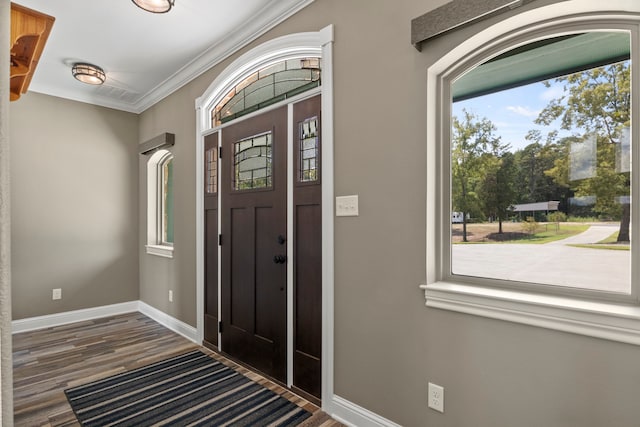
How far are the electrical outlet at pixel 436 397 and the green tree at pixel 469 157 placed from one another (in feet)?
2.43

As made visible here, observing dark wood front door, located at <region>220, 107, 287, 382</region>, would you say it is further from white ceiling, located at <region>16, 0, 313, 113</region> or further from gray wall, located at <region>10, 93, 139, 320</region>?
gray wall, located at <region>10, 93, 139, 320</region>

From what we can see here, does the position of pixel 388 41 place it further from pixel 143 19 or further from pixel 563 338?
pixel 143 19

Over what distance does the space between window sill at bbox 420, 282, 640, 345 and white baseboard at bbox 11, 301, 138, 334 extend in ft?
13.4

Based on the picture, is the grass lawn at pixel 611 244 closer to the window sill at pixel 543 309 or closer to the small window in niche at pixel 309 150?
the window sill at pixel 543 309

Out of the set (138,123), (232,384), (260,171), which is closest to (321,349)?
(232,384)

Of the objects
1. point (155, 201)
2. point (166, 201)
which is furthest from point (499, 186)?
point (155, 201)

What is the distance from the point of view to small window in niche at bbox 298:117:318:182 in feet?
7.57

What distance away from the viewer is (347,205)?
204cm

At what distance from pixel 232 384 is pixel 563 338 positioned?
213 centimetres

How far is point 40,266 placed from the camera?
12.4ft

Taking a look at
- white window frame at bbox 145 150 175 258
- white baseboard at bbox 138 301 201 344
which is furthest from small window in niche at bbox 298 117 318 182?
white window frame at bbox 145 150 175 258

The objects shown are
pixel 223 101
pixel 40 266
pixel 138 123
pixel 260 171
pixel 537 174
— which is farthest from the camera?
pixel 138 123

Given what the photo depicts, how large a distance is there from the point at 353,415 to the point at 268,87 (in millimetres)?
2391

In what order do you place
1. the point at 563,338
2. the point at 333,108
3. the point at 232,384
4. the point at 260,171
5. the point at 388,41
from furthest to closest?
the point at 260,171
the point at 232,384
the point at 333,108
the point at 388,41
the point at 563,338
